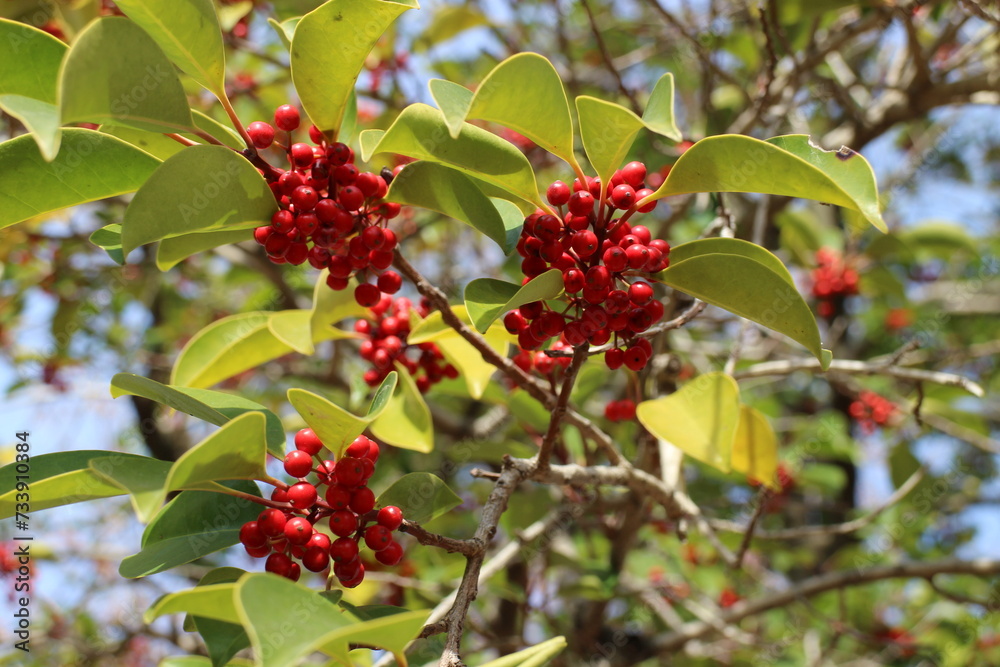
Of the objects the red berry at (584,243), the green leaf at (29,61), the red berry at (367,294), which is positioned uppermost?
the green leaf at (29,61)

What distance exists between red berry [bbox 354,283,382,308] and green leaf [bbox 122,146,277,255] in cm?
43

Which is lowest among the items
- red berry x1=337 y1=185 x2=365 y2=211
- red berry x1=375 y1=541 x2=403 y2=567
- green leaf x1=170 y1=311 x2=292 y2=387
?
red berry x1=375 y1=541 x2=403 y2=567

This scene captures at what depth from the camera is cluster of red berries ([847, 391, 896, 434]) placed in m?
4.45

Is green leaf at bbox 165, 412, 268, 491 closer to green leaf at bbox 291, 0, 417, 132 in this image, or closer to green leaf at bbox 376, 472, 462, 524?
green leaf at bbox 376, 472, 462, 524

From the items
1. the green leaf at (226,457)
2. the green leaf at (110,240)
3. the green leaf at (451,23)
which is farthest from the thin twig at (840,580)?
the green leaf at (451,23)

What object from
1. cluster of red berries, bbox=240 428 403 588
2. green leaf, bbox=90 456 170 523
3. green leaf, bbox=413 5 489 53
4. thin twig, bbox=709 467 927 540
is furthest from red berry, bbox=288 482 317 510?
green leaf, bbox=413 5 489 53

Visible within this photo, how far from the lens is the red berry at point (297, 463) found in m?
1.40

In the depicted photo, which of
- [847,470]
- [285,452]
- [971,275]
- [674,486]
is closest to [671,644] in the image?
[674,486]

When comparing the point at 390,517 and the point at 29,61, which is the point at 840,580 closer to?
the point at 390,517

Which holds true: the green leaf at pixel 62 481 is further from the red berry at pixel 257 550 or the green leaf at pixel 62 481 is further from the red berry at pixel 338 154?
the red berry at pixel 338 154

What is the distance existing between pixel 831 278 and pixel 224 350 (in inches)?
144

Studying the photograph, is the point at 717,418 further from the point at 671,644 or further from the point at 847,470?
the point at 847,470

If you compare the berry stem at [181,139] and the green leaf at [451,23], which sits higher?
the green leaf at [451,23]

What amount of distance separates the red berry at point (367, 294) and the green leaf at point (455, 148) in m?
0.42
